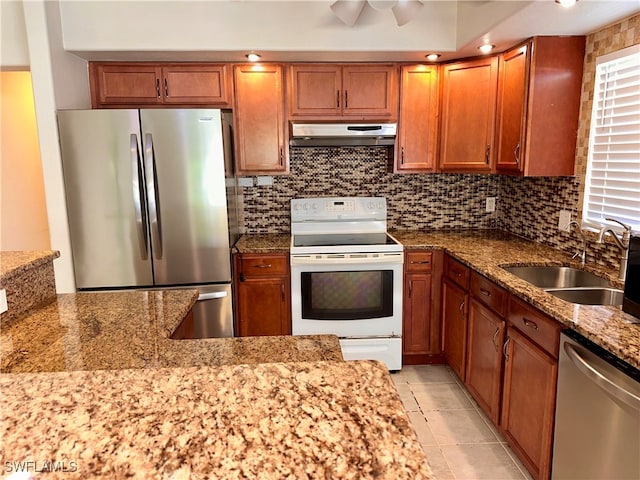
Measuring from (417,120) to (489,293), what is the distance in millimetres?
1439

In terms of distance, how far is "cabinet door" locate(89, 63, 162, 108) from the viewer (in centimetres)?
298

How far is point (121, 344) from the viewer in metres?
1.36

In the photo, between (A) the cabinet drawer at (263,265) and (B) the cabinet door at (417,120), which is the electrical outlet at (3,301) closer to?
(A) the cabinet drawer at (263,265)

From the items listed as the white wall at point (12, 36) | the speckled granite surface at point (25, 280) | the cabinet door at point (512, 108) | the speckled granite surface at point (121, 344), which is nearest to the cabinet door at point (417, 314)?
the cabinet door at point (512, 108)

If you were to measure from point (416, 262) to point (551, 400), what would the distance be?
1.38m

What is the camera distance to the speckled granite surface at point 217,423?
719 millimetres

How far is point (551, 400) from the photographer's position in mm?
1787

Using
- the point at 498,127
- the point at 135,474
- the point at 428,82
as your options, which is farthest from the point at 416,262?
the point at 135,474

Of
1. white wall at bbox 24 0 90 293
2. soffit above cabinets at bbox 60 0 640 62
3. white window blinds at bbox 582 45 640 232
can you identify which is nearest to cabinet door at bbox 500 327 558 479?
white window blinds at bbox 582 45 640 232

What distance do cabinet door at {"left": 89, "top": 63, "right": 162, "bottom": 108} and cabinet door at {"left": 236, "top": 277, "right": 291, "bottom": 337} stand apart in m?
1.49

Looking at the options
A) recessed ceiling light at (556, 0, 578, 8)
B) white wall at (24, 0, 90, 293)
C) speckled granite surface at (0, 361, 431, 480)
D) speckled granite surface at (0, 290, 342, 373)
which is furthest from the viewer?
white wall at (24, 0, 90, 293)

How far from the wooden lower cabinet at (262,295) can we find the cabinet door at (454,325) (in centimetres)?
111

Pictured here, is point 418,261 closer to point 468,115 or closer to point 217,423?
point 468,115

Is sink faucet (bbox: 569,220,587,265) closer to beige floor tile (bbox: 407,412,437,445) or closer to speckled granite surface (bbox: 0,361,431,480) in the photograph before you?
beige floor tile (bbox: 407,412,437,445)
